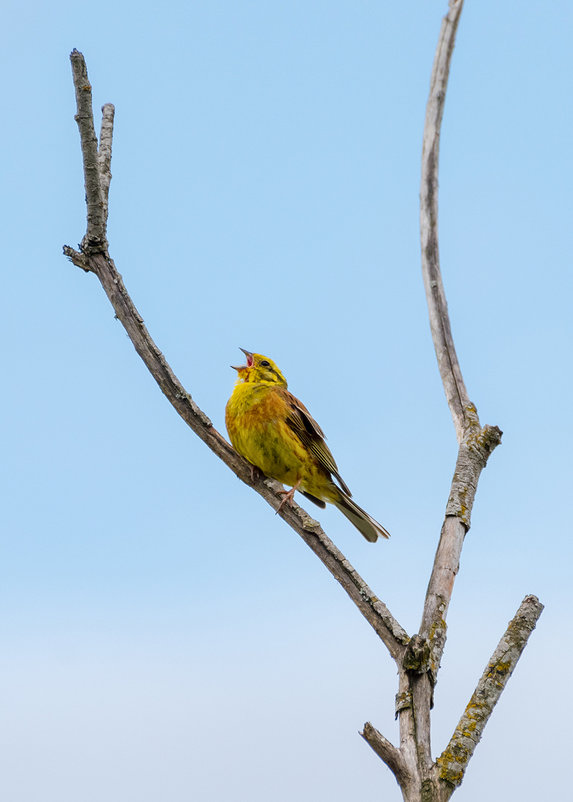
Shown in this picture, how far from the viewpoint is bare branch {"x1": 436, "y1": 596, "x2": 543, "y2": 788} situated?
4.55 metres

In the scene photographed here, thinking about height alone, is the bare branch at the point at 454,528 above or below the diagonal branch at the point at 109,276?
below

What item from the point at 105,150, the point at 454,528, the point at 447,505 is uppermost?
the point at 105,150

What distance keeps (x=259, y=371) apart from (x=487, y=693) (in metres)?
3.91

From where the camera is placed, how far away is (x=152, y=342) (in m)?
5.72

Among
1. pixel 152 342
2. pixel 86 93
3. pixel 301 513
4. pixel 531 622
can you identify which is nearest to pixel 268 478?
pixel 301 513

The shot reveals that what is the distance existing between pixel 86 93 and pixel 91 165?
1.49 feet

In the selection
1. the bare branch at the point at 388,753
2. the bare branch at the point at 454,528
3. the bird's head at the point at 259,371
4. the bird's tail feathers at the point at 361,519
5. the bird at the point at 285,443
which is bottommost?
the bare branch at the point at 388,753

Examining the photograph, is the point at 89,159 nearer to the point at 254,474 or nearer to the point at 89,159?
the point at 89,159

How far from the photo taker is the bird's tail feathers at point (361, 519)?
7535 mm

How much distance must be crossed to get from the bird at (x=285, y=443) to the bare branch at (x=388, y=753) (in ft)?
9.07

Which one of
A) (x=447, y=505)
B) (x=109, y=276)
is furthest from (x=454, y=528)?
(x=109, y=276)

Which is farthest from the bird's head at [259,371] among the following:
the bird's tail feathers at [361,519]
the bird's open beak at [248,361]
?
the bird's tail feathers at [361,519]

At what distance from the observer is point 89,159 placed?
19.0 ft

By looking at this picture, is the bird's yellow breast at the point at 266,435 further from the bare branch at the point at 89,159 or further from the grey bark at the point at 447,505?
the bare branch at the point at 89,159
